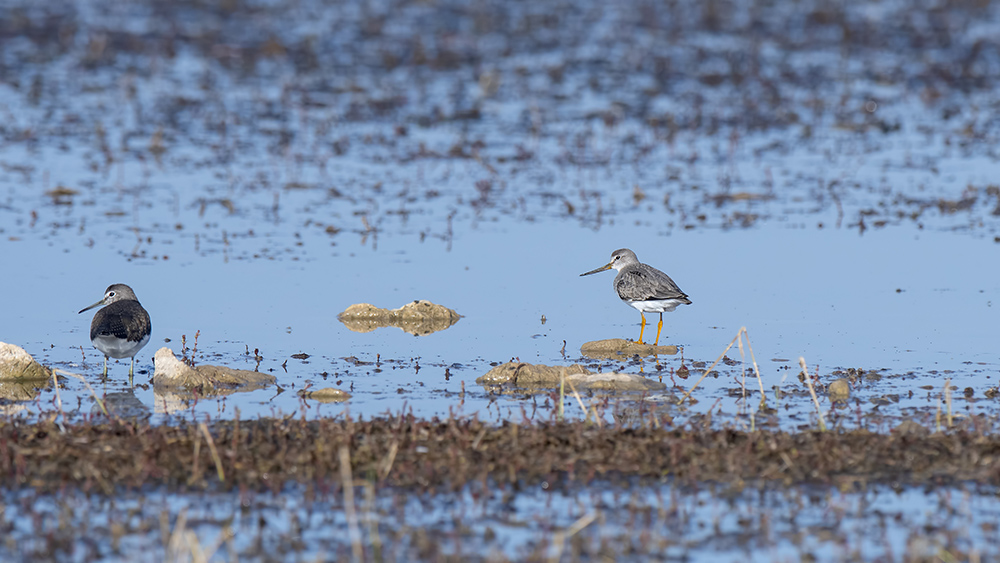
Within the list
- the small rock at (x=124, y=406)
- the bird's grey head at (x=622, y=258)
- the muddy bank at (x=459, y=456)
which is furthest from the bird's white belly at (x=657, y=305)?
the small rock at (x=124, y=406)

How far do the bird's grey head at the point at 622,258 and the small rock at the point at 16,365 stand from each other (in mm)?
5736

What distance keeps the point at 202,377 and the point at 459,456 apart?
3.02 m

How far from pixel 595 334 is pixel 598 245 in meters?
3.52

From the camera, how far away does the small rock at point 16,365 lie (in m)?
10.2

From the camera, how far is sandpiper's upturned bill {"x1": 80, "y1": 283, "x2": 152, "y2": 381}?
1041cm

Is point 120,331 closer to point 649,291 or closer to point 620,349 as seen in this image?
point 620,349

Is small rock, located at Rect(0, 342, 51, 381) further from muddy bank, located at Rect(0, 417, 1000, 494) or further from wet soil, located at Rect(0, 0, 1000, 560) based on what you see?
muddy bank, located at Rect(0, 417, 1000, 494)

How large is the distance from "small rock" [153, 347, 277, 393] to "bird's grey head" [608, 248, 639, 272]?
437cm

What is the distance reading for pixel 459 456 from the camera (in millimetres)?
7852

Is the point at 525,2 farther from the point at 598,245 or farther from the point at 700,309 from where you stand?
the point at 700,309

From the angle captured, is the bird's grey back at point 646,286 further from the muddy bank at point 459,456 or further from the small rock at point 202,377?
the muddy bank at point 459,456

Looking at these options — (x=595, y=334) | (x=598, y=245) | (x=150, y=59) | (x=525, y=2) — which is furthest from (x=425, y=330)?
(x=525, y=2)

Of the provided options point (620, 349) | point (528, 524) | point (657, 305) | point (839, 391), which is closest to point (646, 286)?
point (657, 305)

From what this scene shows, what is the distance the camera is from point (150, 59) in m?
29.6
